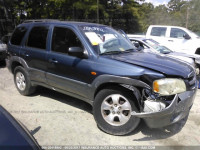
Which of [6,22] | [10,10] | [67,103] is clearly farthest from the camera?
[10,10]

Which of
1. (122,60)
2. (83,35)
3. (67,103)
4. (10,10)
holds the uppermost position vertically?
(10,10)

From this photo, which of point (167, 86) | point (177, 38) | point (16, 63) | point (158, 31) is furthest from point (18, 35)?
point (177, 38)

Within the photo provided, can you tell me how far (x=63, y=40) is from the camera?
389 cm

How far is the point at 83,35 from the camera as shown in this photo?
3586 millimetres

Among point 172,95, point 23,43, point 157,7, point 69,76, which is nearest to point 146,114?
point 172,95

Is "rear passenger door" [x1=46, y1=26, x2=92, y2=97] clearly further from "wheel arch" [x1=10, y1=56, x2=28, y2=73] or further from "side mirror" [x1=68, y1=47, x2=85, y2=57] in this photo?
"wheel arch" [x1=10, y1=56, x2=28, y2=73]

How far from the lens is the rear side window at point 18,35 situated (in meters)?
4.78

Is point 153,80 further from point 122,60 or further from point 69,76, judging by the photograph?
point 69,76

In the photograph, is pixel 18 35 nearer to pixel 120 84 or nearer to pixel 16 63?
pixel 16 63

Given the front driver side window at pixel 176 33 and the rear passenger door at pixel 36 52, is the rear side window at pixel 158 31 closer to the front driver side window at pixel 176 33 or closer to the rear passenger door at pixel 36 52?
the front driver side window at pixel 176 33

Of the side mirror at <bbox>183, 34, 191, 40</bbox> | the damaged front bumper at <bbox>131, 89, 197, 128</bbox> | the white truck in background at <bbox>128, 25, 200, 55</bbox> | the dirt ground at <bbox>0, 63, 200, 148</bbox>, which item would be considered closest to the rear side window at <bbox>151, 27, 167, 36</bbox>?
the white truck in background at <bbox>128, 25, 200, 55</bbox>

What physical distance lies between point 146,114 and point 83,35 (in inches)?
70.1

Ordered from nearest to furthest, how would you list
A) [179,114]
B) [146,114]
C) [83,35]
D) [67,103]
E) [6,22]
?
1. [146,114]
2. [179,114]
3. [83,35]
4. [67,103]
5. [6,22]

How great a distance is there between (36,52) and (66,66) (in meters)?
1.01
